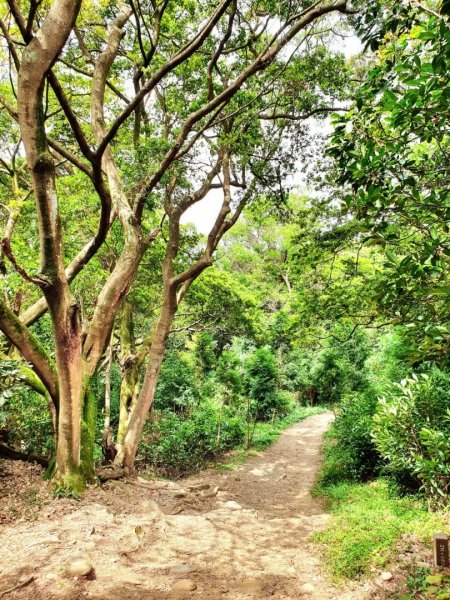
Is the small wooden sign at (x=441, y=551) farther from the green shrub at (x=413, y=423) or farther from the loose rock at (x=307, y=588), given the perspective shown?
the green shrub at (x=413, y=423)

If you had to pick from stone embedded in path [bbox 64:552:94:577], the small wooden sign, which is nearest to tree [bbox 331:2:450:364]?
the small wooden sign

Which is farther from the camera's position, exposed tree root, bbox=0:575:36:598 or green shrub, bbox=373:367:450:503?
green shrub, bbox=373:367:450:503

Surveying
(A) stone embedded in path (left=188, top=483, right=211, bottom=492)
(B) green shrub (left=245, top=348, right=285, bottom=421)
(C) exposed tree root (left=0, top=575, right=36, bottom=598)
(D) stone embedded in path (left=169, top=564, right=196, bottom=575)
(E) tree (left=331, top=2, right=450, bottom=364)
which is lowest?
(A) stone embedded in path (left=188, top=483, right=211, bottom=492)

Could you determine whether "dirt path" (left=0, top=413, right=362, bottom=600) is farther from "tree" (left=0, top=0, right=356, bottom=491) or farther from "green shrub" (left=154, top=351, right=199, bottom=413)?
"green shrub" (left=154, top=351, right=199, bottom=413)

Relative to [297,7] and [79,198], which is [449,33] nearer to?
[297,7]

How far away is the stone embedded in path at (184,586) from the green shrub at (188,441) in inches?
280

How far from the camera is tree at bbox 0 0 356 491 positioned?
4.23 metres

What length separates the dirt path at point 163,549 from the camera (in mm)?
3221

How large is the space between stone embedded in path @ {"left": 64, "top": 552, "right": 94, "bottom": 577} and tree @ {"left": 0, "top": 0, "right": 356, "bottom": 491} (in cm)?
191

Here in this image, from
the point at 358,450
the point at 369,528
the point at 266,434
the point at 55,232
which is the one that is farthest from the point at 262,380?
the point at 55,232

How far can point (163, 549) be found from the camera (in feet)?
13.8

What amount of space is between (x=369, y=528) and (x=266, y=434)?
998cm

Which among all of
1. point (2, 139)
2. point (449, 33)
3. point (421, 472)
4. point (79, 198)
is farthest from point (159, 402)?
point (449, 33)

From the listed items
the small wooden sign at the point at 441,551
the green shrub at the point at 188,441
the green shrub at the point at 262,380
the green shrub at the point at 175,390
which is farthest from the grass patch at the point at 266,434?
the small wooden sign at the point at 441,551
